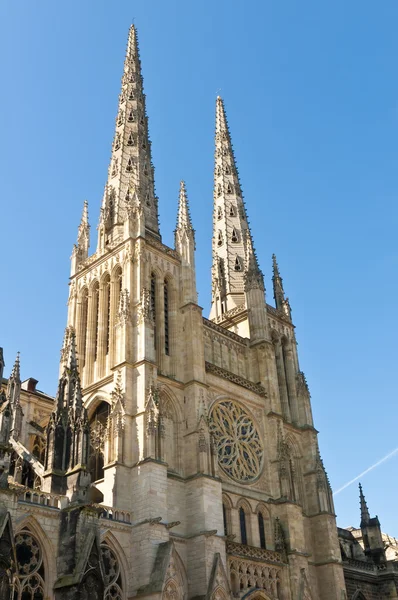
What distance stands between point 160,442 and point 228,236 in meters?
19.6

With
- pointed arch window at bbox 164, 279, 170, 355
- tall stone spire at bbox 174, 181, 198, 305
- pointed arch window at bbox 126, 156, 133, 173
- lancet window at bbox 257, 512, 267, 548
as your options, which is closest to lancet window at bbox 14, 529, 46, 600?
pointed arch window at bbox 164, 279, 170, 355

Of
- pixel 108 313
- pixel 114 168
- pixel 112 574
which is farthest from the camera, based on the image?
pixel 114 168

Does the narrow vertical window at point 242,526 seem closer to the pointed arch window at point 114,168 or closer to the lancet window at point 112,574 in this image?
the lancet window at point 112,574

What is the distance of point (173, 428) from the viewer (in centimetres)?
2823

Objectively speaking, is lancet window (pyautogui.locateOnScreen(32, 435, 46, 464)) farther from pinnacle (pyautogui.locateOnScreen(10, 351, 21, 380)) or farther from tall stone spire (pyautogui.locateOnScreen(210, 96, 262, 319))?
tall stone spire (pyautogui.locateOnScreen(210, 96, 262, 319))

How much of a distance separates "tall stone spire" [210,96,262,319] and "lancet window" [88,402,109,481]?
12622 millimetres

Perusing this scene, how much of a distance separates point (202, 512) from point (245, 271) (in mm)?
15879

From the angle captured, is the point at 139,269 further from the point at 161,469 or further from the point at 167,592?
the point at 167,592

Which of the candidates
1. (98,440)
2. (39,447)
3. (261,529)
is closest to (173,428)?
(98,440)

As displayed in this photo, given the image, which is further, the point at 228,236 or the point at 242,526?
the point at 228,236

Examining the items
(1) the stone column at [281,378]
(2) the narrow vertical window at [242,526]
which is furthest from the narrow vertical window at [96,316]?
(1) the stone column at [281,378]

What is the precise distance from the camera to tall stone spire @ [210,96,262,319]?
39.8 meters

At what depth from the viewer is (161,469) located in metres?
25.1

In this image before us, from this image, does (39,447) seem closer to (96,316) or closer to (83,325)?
(83,325)
